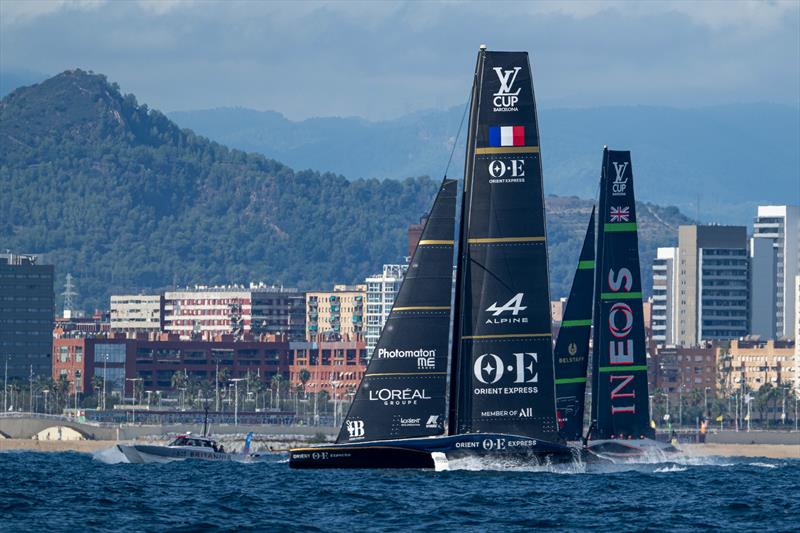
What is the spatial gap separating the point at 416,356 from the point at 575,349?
19.8 meters

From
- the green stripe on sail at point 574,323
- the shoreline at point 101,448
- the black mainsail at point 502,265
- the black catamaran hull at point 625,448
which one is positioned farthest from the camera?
the shoreline at point 101,448

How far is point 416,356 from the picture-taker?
211ft

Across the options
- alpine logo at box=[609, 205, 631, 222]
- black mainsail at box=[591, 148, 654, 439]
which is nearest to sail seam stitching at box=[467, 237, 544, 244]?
black mainsail at box=[591, 148, 654, 439]

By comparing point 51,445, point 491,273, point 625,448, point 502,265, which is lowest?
point 51,445

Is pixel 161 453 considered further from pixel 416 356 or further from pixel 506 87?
pixel 506 87

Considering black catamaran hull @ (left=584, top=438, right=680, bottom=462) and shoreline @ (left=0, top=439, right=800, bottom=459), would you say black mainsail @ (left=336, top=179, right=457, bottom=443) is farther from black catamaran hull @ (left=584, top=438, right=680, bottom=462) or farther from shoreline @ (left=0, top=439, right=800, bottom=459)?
shoreline @ (left=0, top=439, right=800, bottom=459)

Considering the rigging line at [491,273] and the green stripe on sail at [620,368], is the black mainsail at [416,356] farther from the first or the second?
the green stripe on sail at [620,368]

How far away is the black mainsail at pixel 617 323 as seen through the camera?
8444 cm

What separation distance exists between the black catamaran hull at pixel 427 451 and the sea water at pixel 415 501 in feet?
1.34

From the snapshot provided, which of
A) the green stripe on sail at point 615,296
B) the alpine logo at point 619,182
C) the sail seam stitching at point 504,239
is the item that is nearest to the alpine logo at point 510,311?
the sail seam stitching at point 504,239

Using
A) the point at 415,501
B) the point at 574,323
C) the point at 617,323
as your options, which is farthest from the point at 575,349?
the point at 415,501

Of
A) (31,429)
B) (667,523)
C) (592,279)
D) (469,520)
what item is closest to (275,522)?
(469,520)

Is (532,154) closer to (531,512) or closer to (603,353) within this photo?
(531,512)

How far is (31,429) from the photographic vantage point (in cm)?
19238
